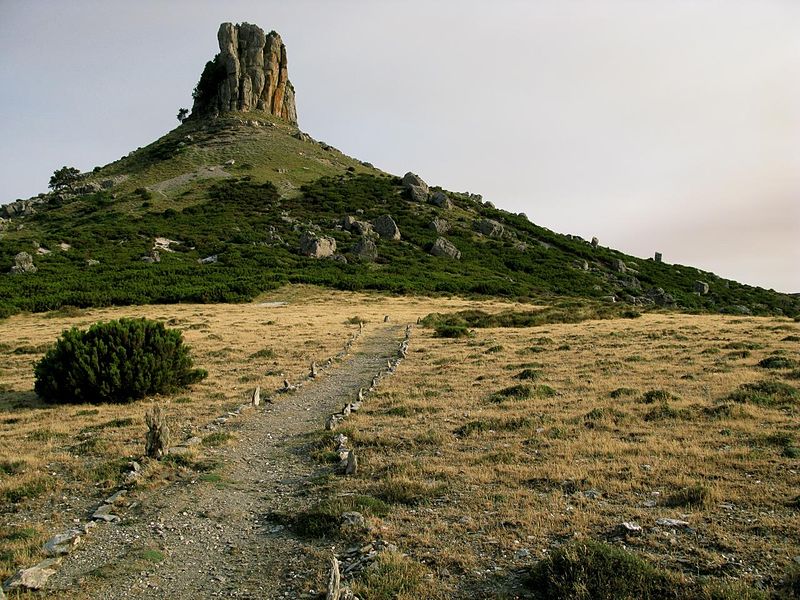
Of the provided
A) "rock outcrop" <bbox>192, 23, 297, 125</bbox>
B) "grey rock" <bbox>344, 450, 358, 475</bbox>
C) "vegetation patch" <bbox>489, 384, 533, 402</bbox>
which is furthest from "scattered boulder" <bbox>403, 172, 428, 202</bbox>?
"grey rock" <bbox>344, 450, 358, 475</bbox>

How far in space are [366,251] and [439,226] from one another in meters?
18.9

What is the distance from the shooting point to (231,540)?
7.72 meters

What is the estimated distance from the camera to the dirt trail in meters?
6.50

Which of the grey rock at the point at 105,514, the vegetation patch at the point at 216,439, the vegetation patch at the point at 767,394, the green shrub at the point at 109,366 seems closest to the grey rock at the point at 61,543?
the grey rock at the point at 105,514

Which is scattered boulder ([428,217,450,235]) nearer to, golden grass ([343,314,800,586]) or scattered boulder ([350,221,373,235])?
scattered boulder ([350,221,373,235])

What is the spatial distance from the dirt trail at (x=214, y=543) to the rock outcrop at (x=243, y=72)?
386 feet

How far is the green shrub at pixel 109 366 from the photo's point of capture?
16.7 meters

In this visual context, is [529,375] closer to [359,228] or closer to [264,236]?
[264,236]

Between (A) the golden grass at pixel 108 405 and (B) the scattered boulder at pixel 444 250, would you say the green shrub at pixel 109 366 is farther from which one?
(B) the scattered boulder at pixel 444 250

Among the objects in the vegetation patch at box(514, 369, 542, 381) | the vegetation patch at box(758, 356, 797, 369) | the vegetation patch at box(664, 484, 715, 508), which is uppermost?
the vegetation patch at box(758, 356, 797, 369)

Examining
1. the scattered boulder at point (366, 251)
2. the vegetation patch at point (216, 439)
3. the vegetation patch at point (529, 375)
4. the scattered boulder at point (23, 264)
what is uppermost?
the scattered boulder at point (366, 251)

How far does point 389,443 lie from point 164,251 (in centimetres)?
5691

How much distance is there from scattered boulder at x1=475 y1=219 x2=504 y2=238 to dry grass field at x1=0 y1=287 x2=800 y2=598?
64.2 m

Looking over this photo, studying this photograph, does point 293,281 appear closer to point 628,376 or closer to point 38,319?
point 38,319
